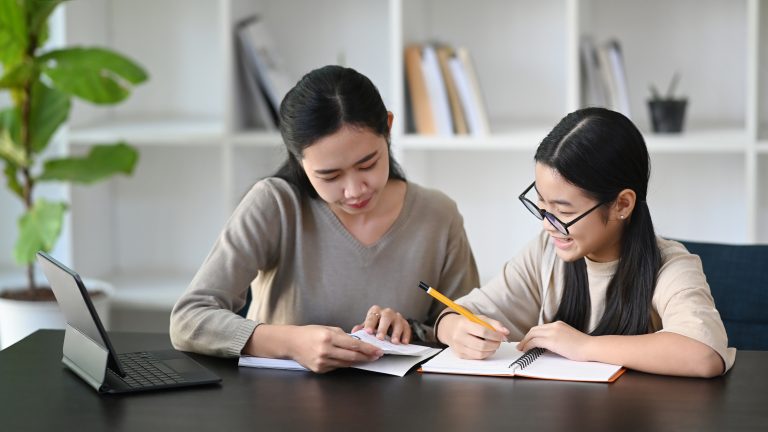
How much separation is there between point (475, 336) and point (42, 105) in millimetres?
1791

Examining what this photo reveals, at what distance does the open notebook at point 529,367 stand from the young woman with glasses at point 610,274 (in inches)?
0.7

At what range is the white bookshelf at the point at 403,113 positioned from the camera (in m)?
3.05

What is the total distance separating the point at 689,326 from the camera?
1.57 m

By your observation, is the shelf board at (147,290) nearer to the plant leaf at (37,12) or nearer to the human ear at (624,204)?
the plant leaf at (37,12)

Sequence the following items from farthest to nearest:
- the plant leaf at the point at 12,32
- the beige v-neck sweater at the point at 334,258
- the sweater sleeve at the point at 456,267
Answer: the plant leaf at the point at 12,32 < the sweater sleeve at the point at 456,267 < the beige v-neck sweater at the point at 334,258

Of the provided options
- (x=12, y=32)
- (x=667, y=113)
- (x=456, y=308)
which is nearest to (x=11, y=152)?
(x=12, y=32)

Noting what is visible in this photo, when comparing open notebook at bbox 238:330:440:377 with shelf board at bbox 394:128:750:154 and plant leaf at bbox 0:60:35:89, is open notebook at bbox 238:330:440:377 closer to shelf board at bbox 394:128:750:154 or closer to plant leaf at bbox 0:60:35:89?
shelf board at bbox 394:128:750:154

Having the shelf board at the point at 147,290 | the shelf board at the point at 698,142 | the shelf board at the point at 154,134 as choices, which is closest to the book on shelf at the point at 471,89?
the shelf board at the point at 698,142

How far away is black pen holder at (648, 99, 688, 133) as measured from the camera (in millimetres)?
2859

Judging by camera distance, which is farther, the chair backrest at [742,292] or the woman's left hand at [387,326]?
the chair backrest at [742,292]

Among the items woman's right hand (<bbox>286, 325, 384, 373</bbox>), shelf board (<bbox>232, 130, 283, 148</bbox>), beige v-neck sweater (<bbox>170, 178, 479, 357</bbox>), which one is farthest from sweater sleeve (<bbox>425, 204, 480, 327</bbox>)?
shelf board (<bbox>232, 130, 283, 148</bbox>)

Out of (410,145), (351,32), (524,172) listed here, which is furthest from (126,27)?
(524,172)

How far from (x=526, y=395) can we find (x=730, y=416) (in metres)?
0.27

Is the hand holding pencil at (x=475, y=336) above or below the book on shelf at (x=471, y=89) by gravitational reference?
below
